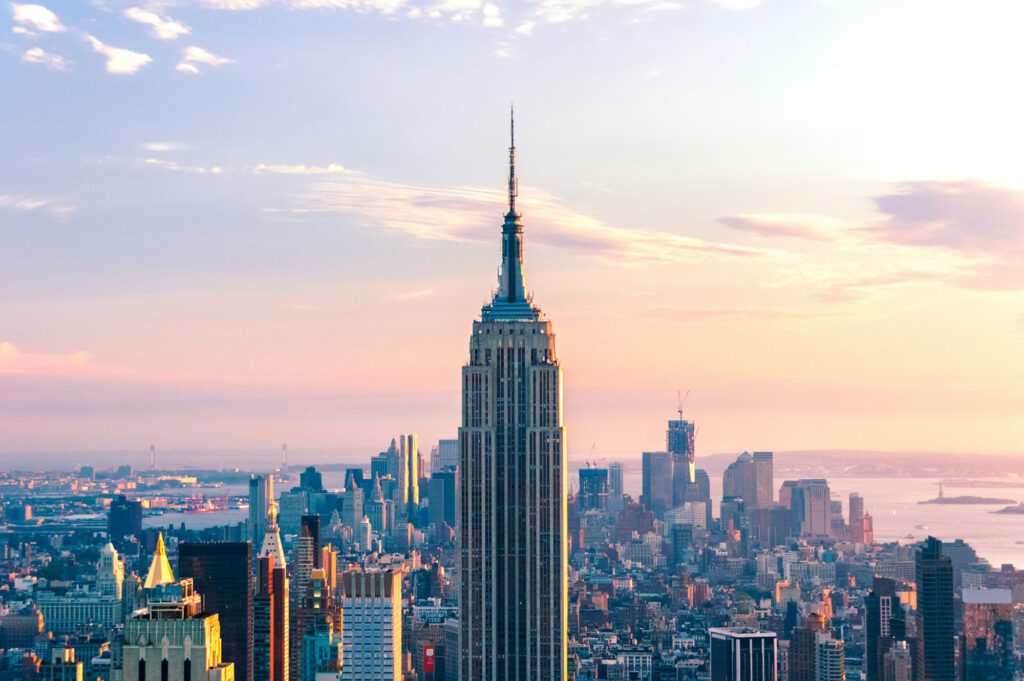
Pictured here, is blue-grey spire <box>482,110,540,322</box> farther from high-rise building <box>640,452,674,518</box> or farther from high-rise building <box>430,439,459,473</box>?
high-rise building <box>640,452,674,518</box>

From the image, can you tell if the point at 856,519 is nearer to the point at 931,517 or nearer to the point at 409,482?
the point at 931,517

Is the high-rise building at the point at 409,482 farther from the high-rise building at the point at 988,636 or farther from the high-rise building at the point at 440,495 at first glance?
the high-rise building at the point at 988,636

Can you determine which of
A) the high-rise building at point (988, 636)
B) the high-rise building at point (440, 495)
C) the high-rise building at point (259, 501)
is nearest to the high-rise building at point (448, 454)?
the high-rise building at point (440, 495)

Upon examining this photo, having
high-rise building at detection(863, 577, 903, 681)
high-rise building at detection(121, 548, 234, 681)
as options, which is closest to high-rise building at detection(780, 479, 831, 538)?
high-rise building at detection(863, 577, 903, 681)

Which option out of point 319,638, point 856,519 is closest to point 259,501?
point 856,519

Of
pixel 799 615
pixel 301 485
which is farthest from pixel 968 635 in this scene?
pixel 301 485
